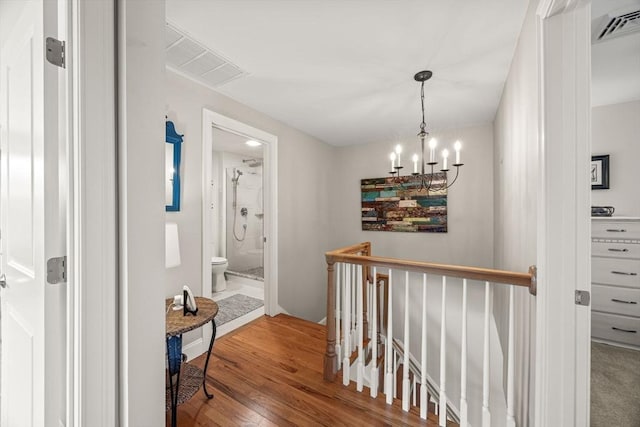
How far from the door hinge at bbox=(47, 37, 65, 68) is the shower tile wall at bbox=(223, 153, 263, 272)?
422 centimetres

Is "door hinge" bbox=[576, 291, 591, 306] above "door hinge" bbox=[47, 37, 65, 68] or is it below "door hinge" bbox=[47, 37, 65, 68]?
below

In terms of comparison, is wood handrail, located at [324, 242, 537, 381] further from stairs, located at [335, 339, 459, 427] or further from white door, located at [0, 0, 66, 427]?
white door, located at [0, 0, 66, 427]

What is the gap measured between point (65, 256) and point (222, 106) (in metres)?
2.03

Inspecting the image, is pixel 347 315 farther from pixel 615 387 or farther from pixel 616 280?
pixel 616 280

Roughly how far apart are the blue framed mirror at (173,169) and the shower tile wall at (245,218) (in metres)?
2.90

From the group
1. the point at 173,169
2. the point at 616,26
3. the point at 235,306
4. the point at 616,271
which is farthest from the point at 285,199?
the point at 616,271

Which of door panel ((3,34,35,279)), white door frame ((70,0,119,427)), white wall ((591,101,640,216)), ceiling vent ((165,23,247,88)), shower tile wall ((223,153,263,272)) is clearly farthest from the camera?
shower tile wall ((223,153,263,272))

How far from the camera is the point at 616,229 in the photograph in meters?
2.46

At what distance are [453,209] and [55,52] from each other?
3.78 meters

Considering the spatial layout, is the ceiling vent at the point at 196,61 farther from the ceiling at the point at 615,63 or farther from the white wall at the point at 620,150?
the white wall at the point at 620,150

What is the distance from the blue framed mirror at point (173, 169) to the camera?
6.63ft

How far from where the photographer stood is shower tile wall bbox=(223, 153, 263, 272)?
16.4ft

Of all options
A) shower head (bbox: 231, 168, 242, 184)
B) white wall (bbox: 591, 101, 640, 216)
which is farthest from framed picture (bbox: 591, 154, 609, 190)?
shower head (bbox: 231, 168, 242, 184)

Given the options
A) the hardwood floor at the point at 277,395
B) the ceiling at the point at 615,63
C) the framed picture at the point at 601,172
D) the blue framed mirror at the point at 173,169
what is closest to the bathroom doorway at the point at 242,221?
the hardwood floor at the point at 277,395
